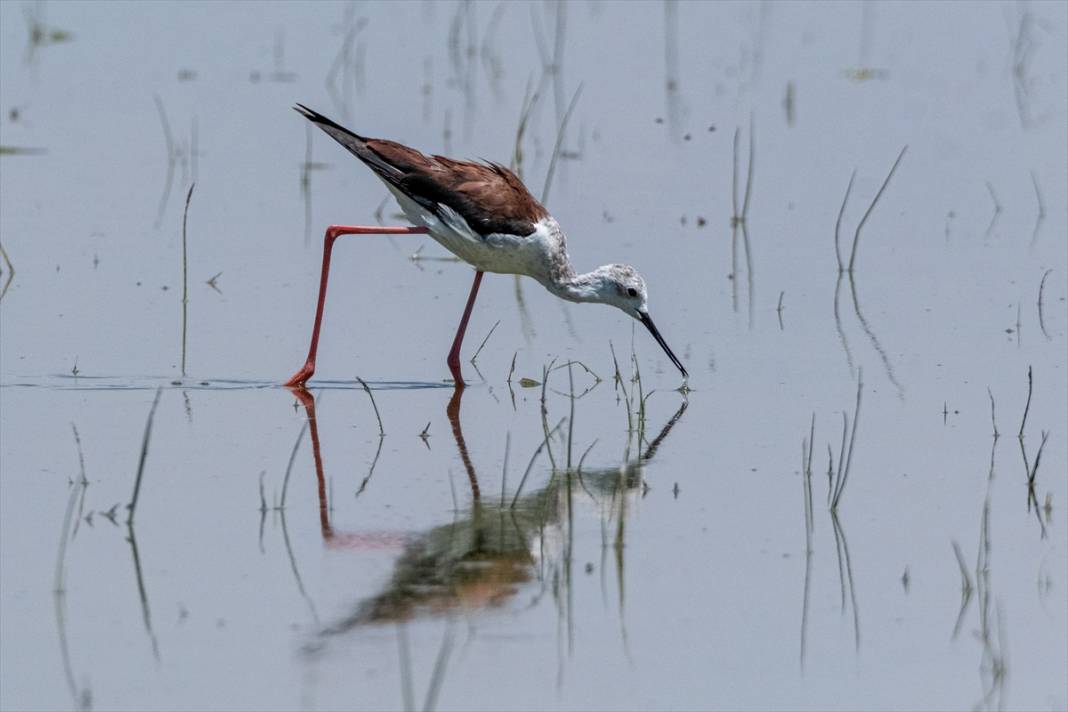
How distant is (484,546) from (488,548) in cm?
3

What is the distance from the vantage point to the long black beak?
937 cm

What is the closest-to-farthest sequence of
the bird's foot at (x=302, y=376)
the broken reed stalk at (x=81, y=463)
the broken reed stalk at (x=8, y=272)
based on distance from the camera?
the broken reed stalk at (x=81, y=463) < the bird's foot at (x=302, y=376) < the broken reed stalk at (x=8, y=272)

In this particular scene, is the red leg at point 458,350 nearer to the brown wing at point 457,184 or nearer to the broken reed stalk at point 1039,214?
the brown wing at point 457,184

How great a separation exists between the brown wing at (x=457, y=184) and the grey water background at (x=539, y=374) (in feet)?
2.42

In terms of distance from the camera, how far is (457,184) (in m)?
9.60

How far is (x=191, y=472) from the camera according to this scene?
7.57 metres

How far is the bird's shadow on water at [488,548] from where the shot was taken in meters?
6.13

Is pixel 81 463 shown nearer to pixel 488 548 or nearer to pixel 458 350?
pixel 488 548

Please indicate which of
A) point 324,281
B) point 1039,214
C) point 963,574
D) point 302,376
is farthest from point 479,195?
point 1039,214

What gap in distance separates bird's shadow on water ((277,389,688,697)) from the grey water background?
2cm

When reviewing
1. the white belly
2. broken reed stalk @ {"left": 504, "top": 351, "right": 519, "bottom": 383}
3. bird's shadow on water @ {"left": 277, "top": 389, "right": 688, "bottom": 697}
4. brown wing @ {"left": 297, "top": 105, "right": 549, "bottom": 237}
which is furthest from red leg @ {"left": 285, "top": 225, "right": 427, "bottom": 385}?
bird's shadow on water @ {"left": 277, "top": 389, "right": 688, "bottom": 697}

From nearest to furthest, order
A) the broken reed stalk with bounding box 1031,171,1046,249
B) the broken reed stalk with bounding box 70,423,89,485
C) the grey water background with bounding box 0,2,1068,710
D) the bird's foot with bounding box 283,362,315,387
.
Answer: the grey water background with bounding box 0,2,1068,710 < the broken reed stalk with bounding box 70,423,89,485 < the bird's foot with bounding box 283,362,315,387 < the broken reed stalk with bounding box 1031,171,1046,249

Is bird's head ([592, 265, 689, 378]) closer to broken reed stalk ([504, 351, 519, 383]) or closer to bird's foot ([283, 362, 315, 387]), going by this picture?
broken reed stalk ([504, 351, 519, 383])

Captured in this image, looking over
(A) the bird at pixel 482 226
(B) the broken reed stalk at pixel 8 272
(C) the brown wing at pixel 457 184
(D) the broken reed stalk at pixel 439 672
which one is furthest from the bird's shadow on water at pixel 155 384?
(D) the broken reed stalk at pixel 439 672
